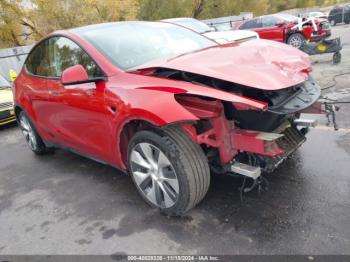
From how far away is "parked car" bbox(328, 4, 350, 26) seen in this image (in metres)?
25.3

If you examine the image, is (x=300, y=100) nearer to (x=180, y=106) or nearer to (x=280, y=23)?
(x=180, y=106)

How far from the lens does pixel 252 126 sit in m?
2.71

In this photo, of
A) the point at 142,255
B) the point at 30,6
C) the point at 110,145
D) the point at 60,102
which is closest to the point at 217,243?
the point at 142,255

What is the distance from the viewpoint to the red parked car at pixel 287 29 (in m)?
13.0

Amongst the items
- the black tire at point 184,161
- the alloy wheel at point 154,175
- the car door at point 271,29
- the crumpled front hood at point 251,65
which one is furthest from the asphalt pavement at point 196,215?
the car door at point 271,29

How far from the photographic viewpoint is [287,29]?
45.4 ft

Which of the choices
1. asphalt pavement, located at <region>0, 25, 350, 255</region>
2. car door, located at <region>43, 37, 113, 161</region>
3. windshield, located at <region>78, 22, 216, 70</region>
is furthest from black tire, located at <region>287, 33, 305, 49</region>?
car door, located at <region>43, 37, 113, 161</region>

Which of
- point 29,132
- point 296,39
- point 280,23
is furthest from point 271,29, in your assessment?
point 29,132

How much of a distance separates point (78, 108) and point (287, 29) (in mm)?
12273

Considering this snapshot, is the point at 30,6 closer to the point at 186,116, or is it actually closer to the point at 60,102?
the point at 60,102

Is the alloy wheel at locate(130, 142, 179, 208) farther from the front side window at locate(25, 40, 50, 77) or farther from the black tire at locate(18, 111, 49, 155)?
the black tire at locate(18, 111, 49, 155)

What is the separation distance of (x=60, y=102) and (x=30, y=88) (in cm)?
91

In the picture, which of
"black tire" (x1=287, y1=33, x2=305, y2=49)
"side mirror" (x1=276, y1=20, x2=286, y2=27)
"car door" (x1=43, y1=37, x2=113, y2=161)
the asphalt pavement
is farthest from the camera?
"side mirror" (x1=276, y1=20, x2=286, y2=27)

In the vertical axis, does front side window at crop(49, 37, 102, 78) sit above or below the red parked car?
above
